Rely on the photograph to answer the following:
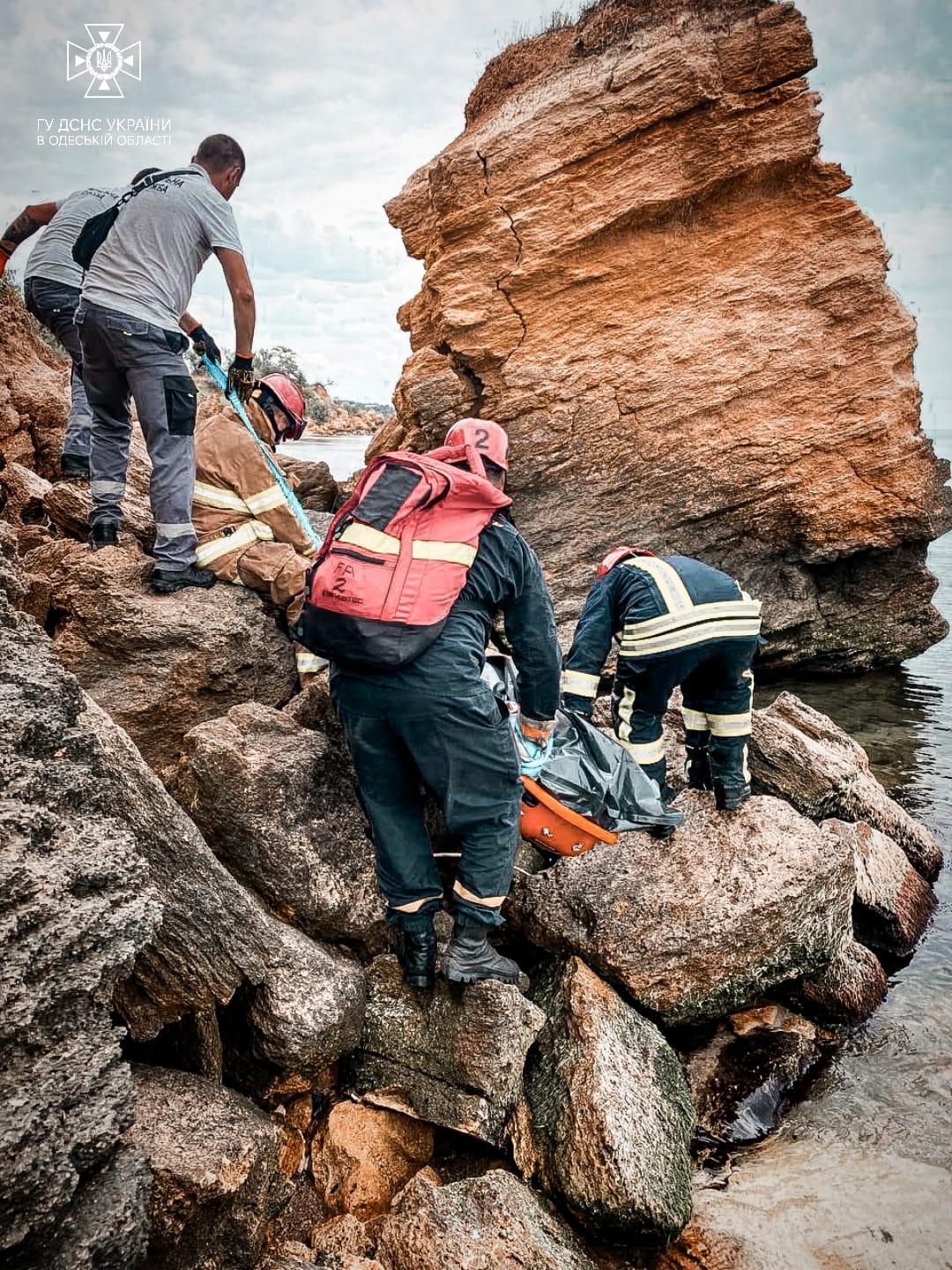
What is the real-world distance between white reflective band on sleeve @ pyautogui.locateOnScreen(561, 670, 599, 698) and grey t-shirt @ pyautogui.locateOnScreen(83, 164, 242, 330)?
3.44 m

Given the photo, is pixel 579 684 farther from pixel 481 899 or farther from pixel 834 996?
pixel 834 996

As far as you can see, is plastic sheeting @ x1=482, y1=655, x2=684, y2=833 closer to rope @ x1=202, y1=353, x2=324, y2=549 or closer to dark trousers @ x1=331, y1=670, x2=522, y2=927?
dark trousers @ x1=331, y1=670, x2=522, y2=927

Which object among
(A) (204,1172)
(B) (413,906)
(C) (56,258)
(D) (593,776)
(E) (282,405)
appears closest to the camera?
(A) (204,1172)

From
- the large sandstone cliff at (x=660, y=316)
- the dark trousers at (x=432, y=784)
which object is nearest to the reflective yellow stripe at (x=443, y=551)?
the dark trousers at (x=432, y=784)

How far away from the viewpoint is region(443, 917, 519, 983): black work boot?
11.2 ft

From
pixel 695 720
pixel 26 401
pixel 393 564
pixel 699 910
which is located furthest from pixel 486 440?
pixel 26 401

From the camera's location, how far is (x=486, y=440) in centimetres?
386

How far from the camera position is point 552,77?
30.6ft

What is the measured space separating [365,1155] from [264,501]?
4091 mm

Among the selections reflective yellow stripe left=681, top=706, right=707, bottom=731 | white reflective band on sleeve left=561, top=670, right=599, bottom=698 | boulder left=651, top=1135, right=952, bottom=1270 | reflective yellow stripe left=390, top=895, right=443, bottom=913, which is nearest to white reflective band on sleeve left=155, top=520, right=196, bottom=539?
white reflective band on sleeve left=561, top=670, right=599, bottom=698

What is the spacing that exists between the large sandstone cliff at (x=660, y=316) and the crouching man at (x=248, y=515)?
4419 mm

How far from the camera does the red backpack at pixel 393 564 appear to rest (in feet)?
9.64

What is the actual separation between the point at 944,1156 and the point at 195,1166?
3.51 meters

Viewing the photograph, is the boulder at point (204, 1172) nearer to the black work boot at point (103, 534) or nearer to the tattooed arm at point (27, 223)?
the black work boot at point (103, 534)
